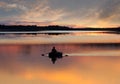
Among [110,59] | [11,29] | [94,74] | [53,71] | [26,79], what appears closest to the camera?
[26,79]

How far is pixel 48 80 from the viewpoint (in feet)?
65.8

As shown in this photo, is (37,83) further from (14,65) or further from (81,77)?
(14,65)

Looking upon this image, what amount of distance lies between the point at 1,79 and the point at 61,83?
2.99 meters

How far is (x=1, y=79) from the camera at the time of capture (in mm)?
20078

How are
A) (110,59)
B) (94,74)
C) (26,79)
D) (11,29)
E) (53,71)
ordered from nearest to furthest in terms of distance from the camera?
1. (26,79)
2. (94,74)
3. (53,71)
4. (110,59)
5. (11,29)

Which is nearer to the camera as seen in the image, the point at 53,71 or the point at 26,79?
the point at 26,79

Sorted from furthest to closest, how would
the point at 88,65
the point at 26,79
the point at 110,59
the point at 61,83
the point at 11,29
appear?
the point at 11,29, the point at 110,59, the point at 88,65, the point at 26,79, the point at 61,83

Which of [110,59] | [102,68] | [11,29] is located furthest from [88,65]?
[11,29]

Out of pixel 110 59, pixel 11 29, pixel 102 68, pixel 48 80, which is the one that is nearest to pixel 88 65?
pixel 102 68

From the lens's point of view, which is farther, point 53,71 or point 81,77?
point 53,71

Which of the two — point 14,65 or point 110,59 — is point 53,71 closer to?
point 14,65

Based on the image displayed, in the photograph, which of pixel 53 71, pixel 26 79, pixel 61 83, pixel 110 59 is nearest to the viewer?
pixel 61 83

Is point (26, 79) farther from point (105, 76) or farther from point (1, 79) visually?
point (105, 76)

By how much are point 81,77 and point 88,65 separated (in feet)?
15.6
